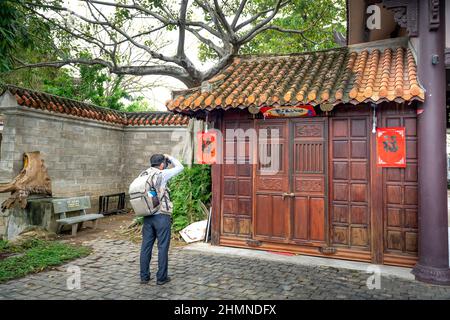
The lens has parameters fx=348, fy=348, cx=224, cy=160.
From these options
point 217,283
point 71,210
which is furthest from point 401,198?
point 71,210

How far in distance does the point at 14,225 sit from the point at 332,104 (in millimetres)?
8005

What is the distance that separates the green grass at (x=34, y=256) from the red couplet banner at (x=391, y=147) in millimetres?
6020

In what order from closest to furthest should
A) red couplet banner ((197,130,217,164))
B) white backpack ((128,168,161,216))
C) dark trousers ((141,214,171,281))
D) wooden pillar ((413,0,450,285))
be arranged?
1. white backpack ((128,168,161,216))
2. dark trousers ((141,214,171,281))
3. wooden pillar ((413,0,450,285))
4. red couplet banner ((197,130,217,164))

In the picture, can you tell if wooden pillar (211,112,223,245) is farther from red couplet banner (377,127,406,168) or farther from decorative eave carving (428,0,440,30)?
decorative eave carving (428,0,440,30)

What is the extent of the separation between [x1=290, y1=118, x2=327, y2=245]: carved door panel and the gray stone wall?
23.3 feet

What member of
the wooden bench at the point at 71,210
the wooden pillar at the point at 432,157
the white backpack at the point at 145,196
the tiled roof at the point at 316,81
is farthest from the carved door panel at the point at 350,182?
the wooden bench at the point at 71,210

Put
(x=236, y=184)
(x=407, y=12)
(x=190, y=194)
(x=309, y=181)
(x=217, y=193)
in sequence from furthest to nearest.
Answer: (x=190, y=194) → (x=217, y=193) → (x=236, y=184) → (x=309, y=181) → (x=407, y=12)

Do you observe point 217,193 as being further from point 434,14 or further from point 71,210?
point 434,14

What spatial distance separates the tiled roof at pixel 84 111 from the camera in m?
9.69

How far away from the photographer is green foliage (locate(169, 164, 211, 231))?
8.59m

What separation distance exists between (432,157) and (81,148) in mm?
10404

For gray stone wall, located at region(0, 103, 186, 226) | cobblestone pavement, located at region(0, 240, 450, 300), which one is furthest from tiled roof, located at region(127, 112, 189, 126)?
cobblestone pavement, located at region(0, 240, 450, 300)

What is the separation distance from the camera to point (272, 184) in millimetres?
7188

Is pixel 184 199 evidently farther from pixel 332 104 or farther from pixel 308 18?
pixel 308 18
